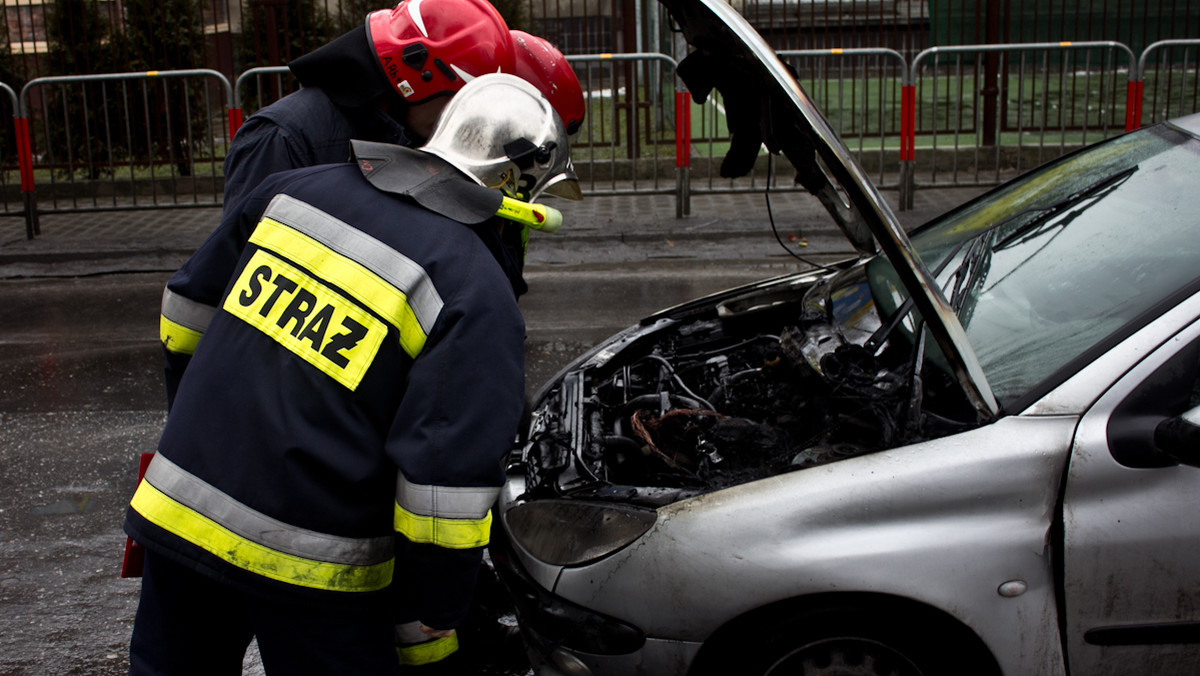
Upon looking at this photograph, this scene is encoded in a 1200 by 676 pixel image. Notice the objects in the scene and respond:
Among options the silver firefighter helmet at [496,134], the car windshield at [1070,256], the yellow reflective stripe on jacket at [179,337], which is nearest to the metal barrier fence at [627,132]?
the car windshield at [1070,256]

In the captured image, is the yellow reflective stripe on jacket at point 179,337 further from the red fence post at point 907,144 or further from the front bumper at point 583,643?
the red fence post at point 907,144

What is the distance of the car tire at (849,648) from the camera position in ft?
7.68

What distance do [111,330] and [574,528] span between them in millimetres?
5035

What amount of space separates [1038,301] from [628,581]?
1218mm

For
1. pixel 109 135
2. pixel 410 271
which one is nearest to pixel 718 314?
pixel 410 271

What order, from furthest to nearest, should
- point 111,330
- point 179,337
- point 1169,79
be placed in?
point 1169,79, point 111,330, point 179,337

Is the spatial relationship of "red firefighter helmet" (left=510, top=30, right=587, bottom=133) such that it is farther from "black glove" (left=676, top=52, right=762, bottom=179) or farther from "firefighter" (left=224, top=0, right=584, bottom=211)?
"black glove" (left=676, top=52, right=762, bottom=179)

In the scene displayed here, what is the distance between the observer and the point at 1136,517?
7.45ft

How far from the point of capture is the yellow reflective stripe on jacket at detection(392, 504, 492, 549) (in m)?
1.94

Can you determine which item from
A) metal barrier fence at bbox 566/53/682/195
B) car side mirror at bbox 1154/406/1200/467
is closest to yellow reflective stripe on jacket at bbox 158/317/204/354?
car side mirror at bbox 1154/406/1200/467

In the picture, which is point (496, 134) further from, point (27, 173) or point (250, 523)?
point (27, 173)

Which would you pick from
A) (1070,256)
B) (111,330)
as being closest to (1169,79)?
(1070,256)

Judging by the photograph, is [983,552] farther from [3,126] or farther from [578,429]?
[3,126]

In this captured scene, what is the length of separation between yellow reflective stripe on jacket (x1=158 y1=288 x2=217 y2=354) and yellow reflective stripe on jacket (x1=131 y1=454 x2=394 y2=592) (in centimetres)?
45
